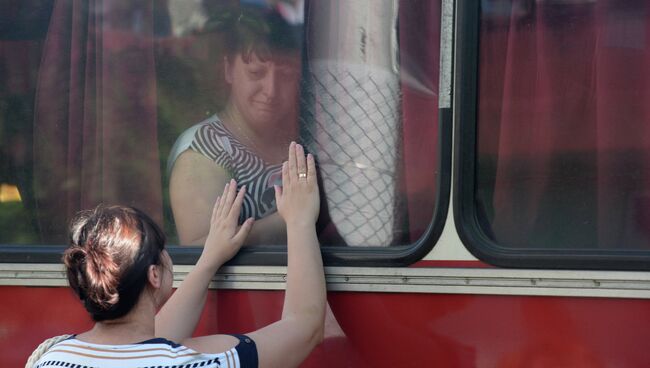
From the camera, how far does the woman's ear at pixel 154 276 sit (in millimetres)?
1956

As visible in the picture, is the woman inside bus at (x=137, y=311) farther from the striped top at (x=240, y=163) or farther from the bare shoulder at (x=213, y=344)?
the striped top at (x=240, y=163)

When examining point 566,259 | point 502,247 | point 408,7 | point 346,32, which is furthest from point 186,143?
point 566,259

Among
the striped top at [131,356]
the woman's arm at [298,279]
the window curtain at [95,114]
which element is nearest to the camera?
the striped top at [131,356]

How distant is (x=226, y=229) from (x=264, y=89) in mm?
419

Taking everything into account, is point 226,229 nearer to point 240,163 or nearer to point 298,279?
point 240,163

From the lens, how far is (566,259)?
2170 mm

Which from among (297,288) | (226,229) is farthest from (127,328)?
(226,229)

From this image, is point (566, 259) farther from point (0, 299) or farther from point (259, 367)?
point (0, 299)

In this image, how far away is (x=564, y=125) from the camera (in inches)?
89.4

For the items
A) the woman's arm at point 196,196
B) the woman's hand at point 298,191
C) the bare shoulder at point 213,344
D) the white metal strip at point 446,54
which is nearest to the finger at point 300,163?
the woman's hand at point 298,191

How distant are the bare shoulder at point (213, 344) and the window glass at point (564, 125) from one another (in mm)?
723

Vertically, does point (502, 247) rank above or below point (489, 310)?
above

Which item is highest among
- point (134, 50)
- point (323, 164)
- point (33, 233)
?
point (134, 50)

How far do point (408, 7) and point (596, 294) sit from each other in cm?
90
